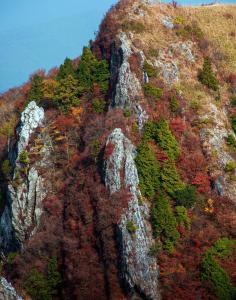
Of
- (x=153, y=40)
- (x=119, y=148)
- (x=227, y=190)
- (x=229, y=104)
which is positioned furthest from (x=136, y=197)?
(x=153, y=40)

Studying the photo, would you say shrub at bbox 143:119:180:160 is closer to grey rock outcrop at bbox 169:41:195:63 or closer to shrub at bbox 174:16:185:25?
grey rock outcrop at bbox 169:41:195:63

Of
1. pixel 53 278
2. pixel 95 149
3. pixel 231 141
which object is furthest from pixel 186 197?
pixel 53 278

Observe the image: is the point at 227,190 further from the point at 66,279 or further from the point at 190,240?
the point at 66,279

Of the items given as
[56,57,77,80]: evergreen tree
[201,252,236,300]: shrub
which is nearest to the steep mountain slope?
[201,252,236,300]: shrub

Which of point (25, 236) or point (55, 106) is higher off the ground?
point (55, 106)

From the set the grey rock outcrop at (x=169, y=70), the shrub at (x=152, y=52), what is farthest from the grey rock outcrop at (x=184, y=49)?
the grey rock outcrop at (x=169, y=70)

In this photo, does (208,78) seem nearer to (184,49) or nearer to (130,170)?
(184,49)
